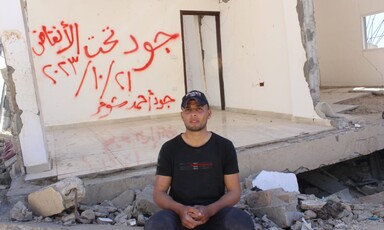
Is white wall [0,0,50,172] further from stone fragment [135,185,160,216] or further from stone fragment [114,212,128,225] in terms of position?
stone fragment [135,185,160,216]

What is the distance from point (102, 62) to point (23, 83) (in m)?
3.61

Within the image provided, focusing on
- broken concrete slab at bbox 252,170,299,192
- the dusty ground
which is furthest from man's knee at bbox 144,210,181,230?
the dusty ground

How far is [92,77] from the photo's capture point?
7.17 metres

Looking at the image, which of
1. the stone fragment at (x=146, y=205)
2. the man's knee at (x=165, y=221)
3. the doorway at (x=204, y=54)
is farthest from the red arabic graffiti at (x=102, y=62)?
the man's knee at (x=165, y=221)

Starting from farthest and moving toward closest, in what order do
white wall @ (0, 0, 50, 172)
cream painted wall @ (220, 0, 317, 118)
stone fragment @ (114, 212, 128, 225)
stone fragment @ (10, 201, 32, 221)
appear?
1. cream painted wall @ (220, 0, 317, 118)
2. white wall @ (0, 0, 50, 172)
3. stone fragment @ (114, 212, 128, 225)
4. stone fragment @ (10, 201, 32, 221)

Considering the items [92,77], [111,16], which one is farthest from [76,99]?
[111,16]

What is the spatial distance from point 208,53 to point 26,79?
5.60 m

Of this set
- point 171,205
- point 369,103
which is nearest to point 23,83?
point 171,205

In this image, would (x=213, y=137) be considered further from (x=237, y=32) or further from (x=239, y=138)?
(x=237, y=32)

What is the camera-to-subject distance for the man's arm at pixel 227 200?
2.39 meters

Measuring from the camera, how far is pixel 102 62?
284 inches

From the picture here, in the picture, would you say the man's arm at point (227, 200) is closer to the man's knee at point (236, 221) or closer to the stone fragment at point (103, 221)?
the man's knee at point (236, 221)

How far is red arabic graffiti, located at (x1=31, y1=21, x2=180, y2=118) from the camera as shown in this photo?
6.77 metres

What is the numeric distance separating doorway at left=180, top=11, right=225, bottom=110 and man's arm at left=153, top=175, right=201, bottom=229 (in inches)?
223
